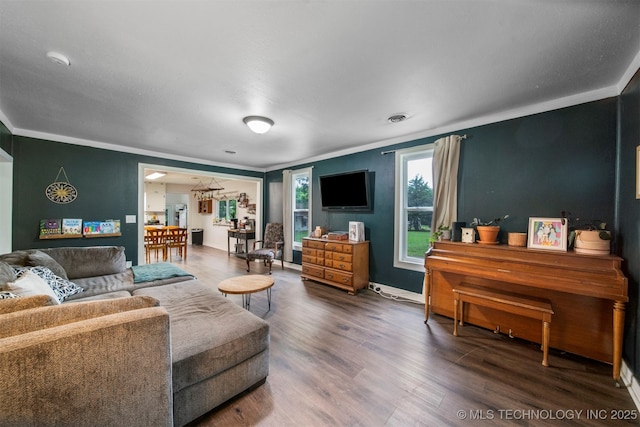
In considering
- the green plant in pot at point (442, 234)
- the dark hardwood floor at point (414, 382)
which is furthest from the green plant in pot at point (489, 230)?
the dark hardwood floor at point (414, 382)

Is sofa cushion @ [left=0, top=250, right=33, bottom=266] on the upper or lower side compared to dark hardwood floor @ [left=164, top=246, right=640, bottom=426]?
upper

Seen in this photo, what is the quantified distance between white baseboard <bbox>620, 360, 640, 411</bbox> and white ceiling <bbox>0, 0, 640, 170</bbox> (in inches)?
91.2

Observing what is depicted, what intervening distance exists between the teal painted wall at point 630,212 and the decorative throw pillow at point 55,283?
4699 mm

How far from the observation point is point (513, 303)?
2.20 meters

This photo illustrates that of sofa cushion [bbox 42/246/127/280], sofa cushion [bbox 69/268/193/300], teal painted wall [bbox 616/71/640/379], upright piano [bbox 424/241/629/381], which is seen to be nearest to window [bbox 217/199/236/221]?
sofa cushion [bbox 42/246/127/280]

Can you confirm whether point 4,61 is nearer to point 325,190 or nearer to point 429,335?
point 325,190

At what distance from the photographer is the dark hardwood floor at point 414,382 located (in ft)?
5.03

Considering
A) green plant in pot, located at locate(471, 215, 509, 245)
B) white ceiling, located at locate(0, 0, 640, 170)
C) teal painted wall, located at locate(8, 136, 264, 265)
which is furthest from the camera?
teal painted wall, located at locate(8, 136, 264, 265)

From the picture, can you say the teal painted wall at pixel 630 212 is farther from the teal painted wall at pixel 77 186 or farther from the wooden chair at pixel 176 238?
the wooden chair at pixel 176 238

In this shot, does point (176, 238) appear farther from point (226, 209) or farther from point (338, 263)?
point (338, 263)

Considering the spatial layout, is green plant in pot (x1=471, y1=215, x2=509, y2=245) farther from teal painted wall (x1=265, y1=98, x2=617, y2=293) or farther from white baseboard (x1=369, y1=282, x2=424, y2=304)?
white baseboard (x1=369, y1=282, x2=424, y2=304)

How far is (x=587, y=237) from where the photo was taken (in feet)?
6.82

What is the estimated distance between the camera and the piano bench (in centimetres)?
204

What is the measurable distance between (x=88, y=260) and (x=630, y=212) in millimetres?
5593
